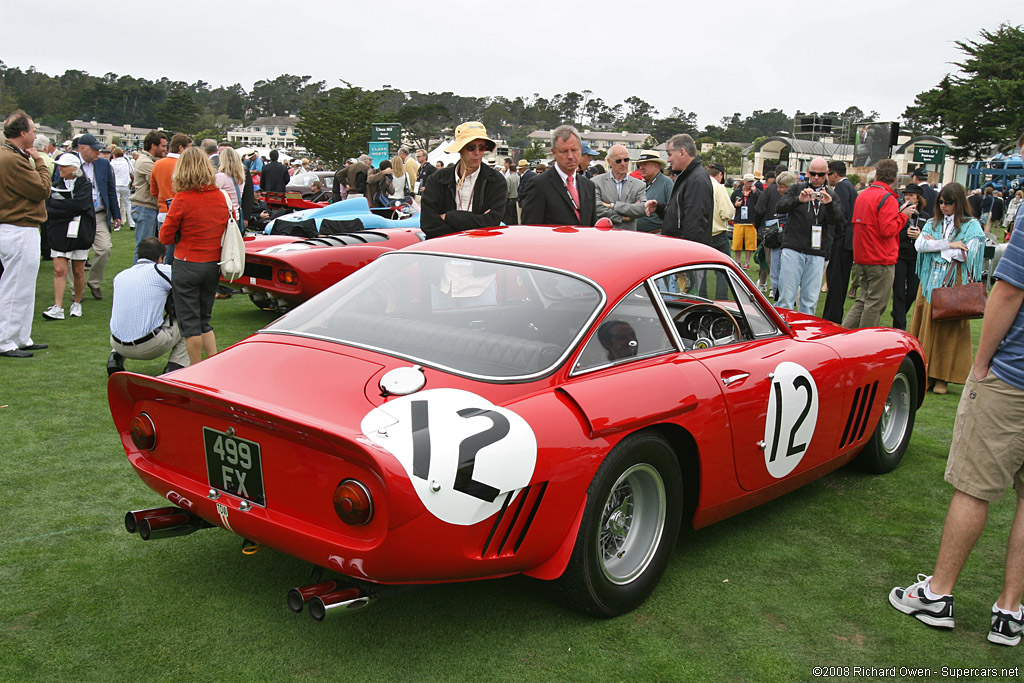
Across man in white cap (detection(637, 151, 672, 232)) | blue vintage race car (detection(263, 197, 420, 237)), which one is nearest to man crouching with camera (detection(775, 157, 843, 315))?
man in white cap (detection(637, 151, 672, 232))

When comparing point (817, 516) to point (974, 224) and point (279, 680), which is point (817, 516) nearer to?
point (279, 680)

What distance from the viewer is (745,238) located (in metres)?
13.9

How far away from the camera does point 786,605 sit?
10.8 ft

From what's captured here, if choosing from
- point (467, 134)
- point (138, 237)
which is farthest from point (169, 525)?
point (138, 237)

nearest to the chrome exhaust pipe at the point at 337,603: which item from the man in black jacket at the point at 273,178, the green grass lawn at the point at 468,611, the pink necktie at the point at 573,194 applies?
the green grass lawn at the point at 468,611

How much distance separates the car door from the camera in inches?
140

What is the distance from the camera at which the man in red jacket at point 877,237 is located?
8.07 m

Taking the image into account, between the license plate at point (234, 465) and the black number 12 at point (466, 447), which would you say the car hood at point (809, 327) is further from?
the license plate at point (234, 465)

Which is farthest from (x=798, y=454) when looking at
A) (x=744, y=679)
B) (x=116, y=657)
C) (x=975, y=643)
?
(x=116, y=657)

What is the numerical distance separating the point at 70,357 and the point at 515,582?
518cm

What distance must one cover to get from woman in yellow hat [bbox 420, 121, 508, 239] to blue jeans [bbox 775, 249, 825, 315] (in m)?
4.15

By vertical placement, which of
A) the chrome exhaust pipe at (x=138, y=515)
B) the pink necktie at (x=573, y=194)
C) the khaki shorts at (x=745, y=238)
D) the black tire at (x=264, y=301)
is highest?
the pink necktie at (x=573, y=194)

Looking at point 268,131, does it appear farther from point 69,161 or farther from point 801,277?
point 801,277

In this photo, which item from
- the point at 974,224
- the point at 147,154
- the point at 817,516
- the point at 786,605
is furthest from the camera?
the point at 147,154
